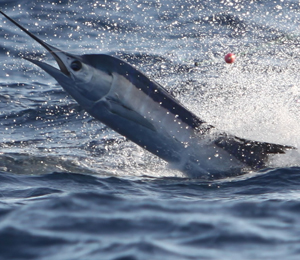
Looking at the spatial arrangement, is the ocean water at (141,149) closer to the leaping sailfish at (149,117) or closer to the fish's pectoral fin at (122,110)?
the leaping sailfish at (149,117)

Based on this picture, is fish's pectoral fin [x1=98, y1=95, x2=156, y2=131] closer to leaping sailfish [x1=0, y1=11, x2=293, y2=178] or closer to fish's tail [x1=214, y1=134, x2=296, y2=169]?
leaping sailfish [x1=0, y1=11, x2=293, y2=178]

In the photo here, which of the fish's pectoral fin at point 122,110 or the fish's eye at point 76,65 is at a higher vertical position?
the fish's eye at point 76,65

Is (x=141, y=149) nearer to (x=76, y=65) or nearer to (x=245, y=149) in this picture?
(x=245, y=149)

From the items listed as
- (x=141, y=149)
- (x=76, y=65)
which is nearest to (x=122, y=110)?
(x=76, y=65)

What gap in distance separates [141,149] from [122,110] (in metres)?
1.42

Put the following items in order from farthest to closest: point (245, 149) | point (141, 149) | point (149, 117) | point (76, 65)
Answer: point (141, 149), point (245, 149), point (149, 117), point (76, 65)

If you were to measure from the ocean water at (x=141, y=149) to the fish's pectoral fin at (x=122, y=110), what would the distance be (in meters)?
0.57

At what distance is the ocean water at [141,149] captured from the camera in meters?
3.95

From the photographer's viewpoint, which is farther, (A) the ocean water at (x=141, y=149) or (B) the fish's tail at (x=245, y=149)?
(B) the fish's tail at (x=245, y=149)

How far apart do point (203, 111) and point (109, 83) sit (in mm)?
2853

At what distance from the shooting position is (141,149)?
22.0 ft

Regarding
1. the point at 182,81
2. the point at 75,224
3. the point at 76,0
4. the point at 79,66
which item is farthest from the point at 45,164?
the point at 76,0

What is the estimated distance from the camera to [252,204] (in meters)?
4.69

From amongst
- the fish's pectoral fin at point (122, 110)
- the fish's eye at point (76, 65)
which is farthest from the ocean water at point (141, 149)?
the fish's eye at point (76, 65)
